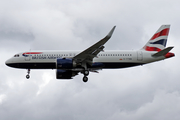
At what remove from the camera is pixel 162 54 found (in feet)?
134

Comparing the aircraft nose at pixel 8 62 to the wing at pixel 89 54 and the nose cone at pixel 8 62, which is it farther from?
the wing at pixel 89 54

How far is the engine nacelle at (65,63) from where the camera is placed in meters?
38.1

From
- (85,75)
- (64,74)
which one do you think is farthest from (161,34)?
(64,74)

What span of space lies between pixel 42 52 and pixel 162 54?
15.1m

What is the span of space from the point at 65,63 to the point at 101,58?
16.7 feet

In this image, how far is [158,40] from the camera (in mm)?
44375

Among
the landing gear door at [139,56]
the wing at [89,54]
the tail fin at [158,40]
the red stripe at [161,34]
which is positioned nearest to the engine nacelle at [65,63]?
the wing at [89,54]

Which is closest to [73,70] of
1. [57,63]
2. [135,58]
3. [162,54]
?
[57,63]

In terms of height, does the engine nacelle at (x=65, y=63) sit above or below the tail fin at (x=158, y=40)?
below

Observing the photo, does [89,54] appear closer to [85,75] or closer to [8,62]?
[85,75]

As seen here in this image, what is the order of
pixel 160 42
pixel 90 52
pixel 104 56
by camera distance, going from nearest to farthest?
pixel 90 52
pixel 104 56
pixel 160 42

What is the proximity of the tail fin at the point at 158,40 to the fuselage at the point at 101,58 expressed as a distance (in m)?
1.94

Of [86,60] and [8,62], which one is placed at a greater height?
[86,60]

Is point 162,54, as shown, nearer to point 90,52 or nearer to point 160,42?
point 160,42
